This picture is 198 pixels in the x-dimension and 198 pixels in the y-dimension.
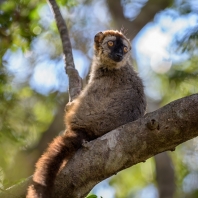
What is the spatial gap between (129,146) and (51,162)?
33.9 inches

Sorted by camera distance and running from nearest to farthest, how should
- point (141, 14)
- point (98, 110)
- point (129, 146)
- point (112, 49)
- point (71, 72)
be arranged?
point (129, 146), point (98, 110), point (71, 72), point (112, 49), point (141, 14)

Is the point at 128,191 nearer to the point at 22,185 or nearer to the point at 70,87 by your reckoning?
the point at 70,87

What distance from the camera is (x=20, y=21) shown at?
700 centimetres

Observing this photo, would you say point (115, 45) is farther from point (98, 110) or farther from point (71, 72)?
point (98, 110)

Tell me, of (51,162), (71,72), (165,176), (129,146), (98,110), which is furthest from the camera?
(165,176)

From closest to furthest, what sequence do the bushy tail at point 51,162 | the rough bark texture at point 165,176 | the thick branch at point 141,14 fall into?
the bushy tail at point 51,162 → the rough bark texture at point 165,176 → the thick branch at point 141,14

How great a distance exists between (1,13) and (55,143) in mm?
2919

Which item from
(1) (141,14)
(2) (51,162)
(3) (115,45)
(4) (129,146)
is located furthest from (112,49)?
(1) (141,14)

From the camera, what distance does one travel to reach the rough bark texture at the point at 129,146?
3.79 metres

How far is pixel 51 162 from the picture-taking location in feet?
14.3

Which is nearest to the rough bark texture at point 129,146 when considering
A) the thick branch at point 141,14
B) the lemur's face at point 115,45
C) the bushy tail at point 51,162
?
the bushy tail at point 51,162

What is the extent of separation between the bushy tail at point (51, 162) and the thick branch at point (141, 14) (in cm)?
518

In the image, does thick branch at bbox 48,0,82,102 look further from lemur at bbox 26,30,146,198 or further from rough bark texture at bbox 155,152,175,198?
rough bark texture at bbox 155,152,175,198

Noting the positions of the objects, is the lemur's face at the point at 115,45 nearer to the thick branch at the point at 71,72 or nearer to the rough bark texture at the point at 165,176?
the thick branch at the point at 71,72
